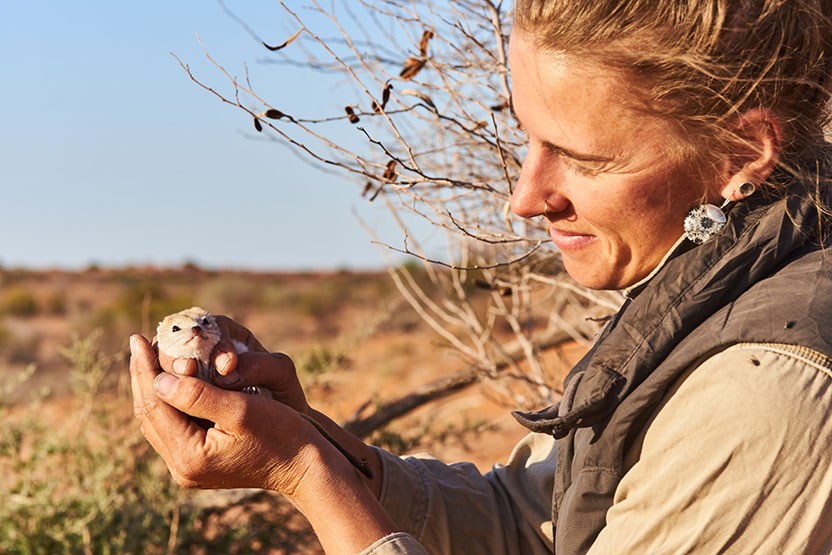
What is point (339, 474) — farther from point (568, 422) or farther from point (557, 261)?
point (557, 261)

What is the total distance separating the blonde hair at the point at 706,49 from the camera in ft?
4.91

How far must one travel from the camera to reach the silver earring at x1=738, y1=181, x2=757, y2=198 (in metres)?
1.61

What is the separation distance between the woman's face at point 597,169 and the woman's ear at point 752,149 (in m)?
0.07

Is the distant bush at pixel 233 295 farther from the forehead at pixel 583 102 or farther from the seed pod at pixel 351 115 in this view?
the forehead at pixel 583 102

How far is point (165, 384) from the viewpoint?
1.86 m

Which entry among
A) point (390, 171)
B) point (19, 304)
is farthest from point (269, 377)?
point (19, 304)

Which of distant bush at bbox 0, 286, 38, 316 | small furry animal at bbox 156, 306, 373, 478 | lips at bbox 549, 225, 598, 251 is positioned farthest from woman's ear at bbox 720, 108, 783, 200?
distant bush at bbox 0, 286, 38, 316

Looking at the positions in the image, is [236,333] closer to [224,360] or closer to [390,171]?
[224,360]

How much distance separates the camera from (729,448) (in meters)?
1.35

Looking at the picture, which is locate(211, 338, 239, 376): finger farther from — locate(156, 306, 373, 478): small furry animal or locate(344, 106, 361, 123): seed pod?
locate(344, 106, 361, 123): seed pod

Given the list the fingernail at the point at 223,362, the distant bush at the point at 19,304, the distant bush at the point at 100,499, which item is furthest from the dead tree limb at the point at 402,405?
the distant bush at the point at 19,304

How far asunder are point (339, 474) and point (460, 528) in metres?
0.56

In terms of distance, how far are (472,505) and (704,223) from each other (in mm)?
1038

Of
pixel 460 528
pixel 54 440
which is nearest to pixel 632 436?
pixel 460 528
